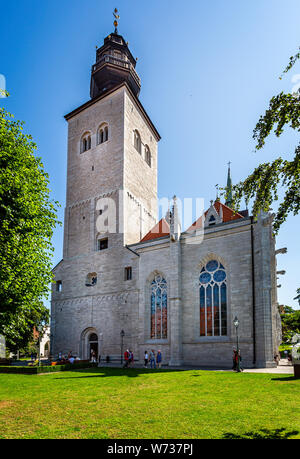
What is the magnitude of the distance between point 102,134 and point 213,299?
21097 millimetres

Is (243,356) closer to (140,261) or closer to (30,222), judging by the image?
(140,261)

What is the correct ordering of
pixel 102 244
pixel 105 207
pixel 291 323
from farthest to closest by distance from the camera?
pixel 291 323, pixel 102 244, pixel 105 207

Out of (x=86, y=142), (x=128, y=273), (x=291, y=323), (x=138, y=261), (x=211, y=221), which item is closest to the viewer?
(x=211, y=221)

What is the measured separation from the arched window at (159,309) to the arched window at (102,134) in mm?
15987

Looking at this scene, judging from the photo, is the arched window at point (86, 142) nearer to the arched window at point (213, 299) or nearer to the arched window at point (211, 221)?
the arched window at point (211, 221)

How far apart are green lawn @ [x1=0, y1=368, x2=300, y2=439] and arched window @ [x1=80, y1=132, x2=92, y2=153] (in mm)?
A: 26883

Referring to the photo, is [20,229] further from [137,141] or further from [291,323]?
[291,323]

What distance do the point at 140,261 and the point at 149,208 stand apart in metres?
9.29

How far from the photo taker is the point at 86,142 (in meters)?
35.6

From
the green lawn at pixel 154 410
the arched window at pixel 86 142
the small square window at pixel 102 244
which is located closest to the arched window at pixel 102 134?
the arched window at pixel 86 142

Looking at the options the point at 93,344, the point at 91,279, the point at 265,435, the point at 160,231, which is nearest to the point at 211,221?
the point at 160,231

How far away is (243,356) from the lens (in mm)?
21078

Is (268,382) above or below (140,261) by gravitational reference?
below
